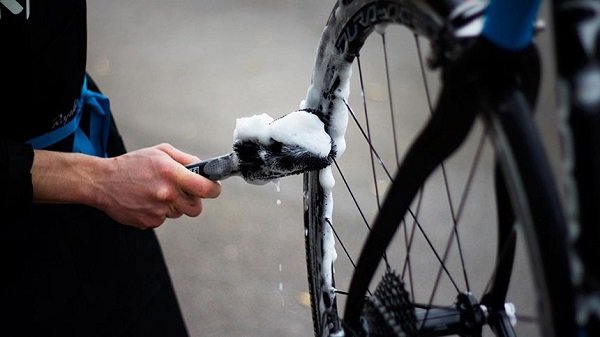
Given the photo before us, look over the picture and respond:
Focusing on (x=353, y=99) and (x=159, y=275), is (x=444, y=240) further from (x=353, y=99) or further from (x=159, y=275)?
(x=159, y=275)

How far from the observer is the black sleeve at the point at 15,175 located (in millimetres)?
937

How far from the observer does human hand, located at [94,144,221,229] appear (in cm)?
96

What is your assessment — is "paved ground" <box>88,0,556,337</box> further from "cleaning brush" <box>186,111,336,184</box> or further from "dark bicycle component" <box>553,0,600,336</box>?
"dark bicycle component" <box>553,0,600,336</box>

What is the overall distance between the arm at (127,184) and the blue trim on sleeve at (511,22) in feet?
1.61

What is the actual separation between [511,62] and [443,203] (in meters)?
1.43

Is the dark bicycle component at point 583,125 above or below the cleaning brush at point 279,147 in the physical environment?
above

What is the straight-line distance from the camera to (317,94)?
3.06ft

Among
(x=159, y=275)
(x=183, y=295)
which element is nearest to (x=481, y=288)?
(x=183, y=295)

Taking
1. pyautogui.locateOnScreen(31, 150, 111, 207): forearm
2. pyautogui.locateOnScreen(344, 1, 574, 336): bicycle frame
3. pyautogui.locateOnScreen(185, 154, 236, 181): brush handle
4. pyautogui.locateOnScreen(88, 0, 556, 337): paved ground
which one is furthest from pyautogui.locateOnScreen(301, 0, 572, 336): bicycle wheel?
pyautogui.locateOnScreen(88, 0, 556, 337): paved ground

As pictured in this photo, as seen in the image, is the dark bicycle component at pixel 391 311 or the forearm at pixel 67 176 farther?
the forearm at pixel 67 176

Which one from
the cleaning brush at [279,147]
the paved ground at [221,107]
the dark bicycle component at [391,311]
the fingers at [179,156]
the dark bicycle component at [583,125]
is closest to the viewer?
the dark bicycle component at [583,125]

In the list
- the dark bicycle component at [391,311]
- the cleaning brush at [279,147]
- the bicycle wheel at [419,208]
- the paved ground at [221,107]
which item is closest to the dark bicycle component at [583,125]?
the bicycle wheel at [419,208]

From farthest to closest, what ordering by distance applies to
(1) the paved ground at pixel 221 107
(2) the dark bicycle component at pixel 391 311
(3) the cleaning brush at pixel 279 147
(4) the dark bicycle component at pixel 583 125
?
(1) the paved ground at pixel 221 107 → (3) the cleaning brush at pixel 279 147 → (2) the dark bicycle component at pixel 391 311 → (4) the dark bicycle component at pixel 583 125

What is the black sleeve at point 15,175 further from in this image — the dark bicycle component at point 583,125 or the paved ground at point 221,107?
the paved ground at point 221,107
